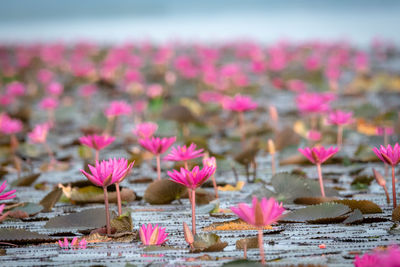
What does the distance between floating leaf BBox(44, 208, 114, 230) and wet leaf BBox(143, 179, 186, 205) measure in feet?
1.31

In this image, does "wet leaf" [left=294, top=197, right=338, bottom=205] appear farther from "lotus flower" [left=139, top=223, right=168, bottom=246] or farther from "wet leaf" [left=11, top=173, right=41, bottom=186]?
"wet leaf" [left=11, top=173, right=41, bottom=186]

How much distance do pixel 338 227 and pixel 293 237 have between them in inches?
8.6

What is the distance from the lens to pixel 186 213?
2592 mm

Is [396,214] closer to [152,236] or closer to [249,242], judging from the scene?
[249,242]

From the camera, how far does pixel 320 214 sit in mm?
2307

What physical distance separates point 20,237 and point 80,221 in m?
0.27

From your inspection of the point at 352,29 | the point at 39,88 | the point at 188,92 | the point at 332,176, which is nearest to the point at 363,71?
the point at 188,92

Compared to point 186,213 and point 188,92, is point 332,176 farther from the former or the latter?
point 188,92

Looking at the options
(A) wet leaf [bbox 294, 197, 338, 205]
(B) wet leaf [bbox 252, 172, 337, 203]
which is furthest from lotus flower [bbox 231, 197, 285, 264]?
(B) wet leaf [bbox 252, 172, 337, 203]

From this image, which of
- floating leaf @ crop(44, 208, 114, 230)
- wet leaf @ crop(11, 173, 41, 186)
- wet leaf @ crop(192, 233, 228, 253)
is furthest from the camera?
wet leaf @ crop(11, 173, 41, 186)

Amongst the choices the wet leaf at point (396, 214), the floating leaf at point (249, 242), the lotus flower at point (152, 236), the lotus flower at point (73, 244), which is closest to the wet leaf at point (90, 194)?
the lotus flower at point (73, 244)

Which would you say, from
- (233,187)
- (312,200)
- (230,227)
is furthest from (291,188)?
(230,227)

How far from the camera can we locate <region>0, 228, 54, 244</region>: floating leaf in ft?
6.95

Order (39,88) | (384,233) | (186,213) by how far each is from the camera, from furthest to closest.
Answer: (39,88) < (186,213) < (384,233)
